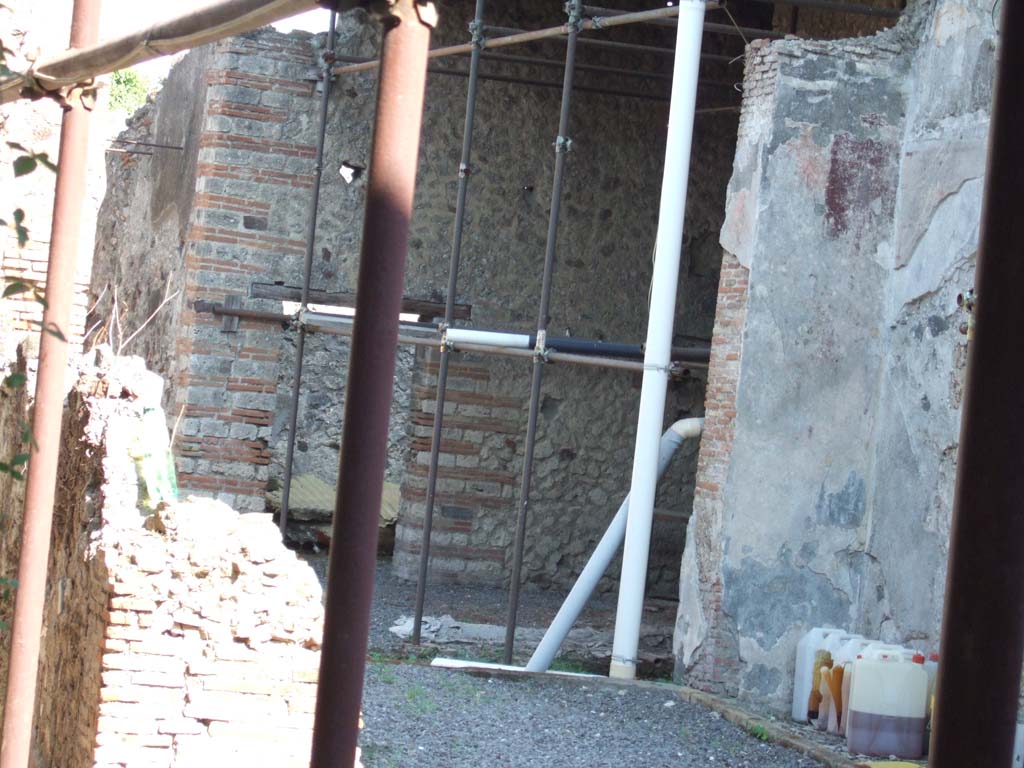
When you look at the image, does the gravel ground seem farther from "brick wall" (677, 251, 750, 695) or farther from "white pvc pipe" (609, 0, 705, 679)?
"white pvc pipe" (609, 0, 705, 679)

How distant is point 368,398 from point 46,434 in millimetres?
2482

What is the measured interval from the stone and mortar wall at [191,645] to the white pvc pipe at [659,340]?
2.91 meters

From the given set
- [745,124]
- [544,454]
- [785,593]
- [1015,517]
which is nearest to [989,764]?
[1015,517]

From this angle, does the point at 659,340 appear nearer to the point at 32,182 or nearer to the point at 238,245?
the point at 32,182

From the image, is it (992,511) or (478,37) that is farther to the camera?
(478,37)

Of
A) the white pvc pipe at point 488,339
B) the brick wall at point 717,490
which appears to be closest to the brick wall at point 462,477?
the white pvc pipe at point 488,339

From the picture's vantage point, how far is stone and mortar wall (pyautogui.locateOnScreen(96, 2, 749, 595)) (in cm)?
1015

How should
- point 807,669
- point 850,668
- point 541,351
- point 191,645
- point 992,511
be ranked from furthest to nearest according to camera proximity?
point 541,351 → point 807,669 → point 850,668 → point 191,645 → point 992,511

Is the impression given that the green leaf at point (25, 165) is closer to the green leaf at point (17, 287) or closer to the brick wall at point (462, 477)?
the green leaf at point (17, 287)

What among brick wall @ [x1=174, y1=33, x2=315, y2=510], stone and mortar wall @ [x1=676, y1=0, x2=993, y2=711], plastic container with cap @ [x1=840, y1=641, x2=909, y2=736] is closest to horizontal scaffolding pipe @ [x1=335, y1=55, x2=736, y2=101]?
Answer: brick wall @ [x1=174, y1=33, x2=315, y2=510]

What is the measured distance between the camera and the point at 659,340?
7.54 m

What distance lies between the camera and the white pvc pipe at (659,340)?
24.6ft

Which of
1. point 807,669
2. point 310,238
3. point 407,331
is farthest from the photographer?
point 407,331

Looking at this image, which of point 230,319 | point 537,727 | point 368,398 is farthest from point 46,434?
point 230,319
